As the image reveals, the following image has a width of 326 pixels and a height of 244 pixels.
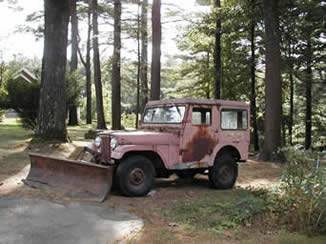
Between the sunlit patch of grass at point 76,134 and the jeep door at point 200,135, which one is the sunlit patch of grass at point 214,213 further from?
the sunlit patch of grass at point 76,134

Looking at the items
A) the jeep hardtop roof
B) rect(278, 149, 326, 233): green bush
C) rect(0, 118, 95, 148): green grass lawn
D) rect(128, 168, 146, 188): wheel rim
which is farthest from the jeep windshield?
rect(0, 118, 95, 148): green grass lawn

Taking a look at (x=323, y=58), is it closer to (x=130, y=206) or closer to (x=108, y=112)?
(x=130, y=206)

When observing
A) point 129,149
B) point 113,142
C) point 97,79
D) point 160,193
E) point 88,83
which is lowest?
point 160,193

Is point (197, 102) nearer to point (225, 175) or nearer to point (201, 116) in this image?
point (201, 116)

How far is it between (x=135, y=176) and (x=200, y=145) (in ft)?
5.55

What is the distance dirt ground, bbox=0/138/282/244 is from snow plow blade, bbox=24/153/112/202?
24cm

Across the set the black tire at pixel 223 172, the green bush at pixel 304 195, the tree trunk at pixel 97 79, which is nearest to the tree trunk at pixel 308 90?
the black tire at pixel 223 172

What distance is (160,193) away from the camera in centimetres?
706

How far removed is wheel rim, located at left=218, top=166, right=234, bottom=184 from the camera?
7794mm

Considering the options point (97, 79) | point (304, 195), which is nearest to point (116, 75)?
point (97, 79)

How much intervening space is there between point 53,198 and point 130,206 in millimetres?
1492

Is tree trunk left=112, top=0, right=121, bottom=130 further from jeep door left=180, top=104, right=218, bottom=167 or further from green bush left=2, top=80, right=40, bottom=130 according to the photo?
jeep door left=180, top=104, right=218, bottom=167

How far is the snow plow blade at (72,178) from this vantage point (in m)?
6.19

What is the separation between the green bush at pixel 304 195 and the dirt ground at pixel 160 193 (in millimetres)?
536
